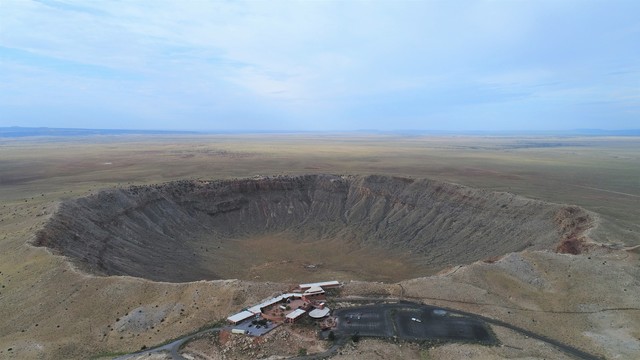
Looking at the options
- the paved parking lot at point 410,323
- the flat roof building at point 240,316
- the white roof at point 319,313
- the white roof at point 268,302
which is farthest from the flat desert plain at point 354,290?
the white roof at point 319,313

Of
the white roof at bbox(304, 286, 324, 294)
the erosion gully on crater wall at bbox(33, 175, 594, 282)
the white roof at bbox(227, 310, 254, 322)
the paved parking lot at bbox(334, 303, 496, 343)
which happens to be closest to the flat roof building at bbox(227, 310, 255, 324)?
the white roof at bbox(227, 310, 254, 322)

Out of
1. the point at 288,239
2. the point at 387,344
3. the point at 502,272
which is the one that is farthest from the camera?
the point at 288,239

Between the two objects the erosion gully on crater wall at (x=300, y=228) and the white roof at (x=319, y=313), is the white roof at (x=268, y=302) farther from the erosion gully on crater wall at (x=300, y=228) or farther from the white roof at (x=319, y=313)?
the erosion gully on crater wall at (x=300, y=228)

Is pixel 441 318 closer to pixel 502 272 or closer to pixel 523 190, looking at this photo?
pixel 502 272

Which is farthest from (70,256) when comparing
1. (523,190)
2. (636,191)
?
(636,191)

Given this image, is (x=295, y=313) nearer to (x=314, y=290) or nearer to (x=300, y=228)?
(x=314, y=290)

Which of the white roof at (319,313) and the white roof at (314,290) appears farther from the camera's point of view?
the white roof at (314,290)
